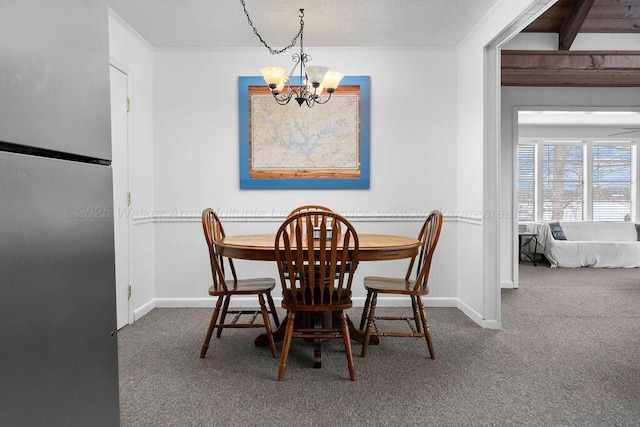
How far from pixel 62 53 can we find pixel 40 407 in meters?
0.42

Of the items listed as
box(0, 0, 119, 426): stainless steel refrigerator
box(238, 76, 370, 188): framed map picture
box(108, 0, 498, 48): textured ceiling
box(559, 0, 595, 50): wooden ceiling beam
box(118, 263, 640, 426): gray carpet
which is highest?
box(559, 0, 595, 50): wooden ceiling beam

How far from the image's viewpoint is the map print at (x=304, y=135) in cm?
378

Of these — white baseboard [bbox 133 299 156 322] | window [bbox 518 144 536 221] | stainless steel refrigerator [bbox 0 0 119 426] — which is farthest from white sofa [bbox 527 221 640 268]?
stainless steel refrigerator [bbox 0 0 119 426]

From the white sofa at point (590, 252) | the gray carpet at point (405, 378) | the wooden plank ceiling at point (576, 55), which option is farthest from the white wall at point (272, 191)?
the white sofa at point (590, 252)

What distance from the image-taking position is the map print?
3777mm

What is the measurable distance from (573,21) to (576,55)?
0.54 m

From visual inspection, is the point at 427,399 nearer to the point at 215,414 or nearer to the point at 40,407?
the point at 215,414

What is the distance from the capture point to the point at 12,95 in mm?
437

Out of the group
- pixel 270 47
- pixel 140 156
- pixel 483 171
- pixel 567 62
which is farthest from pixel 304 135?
pixel 567 62

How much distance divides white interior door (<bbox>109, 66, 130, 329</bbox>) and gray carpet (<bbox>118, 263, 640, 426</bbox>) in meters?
0.27

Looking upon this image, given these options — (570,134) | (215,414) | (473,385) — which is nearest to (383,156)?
(473,385)

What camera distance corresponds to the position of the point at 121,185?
321cm

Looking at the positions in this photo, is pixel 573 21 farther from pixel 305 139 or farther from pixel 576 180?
pixel 576 180

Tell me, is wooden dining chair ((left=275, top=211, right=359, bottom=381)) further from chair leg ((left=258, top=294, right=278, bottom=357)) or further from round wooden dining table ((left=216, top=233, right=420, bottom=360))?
chair leg ((left=258, top=294, right=278, bottom=357))
